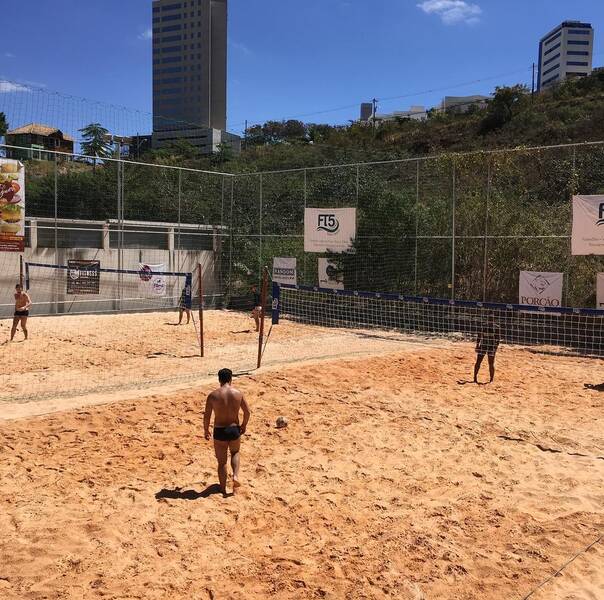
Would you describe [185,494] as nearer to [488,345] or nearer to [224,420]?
[224,420]

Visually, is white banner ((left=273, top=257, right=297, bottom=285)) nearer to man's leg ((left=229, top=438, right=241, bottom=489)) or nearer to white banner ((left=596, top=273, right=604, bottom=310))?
white banner ((left=596, top=273, right=604, bottom=310))

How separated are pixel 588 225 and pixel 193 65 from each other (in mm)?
42004

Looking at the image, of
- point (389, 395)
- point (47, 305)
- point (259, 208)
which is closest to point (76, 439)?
point (389, 395)

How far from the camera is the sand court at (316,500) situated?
14.2ft

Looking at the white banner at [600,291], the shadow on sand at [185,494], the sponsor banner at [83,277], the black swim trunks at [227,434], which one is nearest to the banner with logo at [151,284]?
the sponsor banner at [83,277]

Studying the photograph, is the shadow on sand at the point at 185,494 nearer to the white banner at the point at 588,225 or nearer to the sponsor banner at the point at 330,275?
the white banner at the point at 588,225

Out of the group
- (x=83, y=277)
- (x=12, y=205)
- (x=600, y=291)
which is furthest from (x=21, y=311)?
(x=600, y=291)

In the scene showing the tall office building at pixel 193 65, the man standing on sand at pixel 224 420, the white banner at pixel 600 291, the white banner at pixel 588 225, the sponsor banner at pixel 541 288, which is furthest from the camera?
the tall office building at pixel 193 65

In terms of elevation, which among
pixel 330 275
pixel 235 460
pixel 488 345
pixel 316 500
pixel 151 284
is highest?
pixel 330 275

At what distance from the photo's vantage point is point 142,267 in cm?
2036

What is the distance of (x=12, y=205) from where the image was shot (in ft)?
54.9

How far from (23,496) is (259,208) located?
56.4 ft

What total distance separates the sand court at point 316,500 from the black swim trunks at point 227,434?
1.86 ft

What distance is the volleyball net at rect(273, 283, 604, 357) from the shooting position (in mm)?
13143
